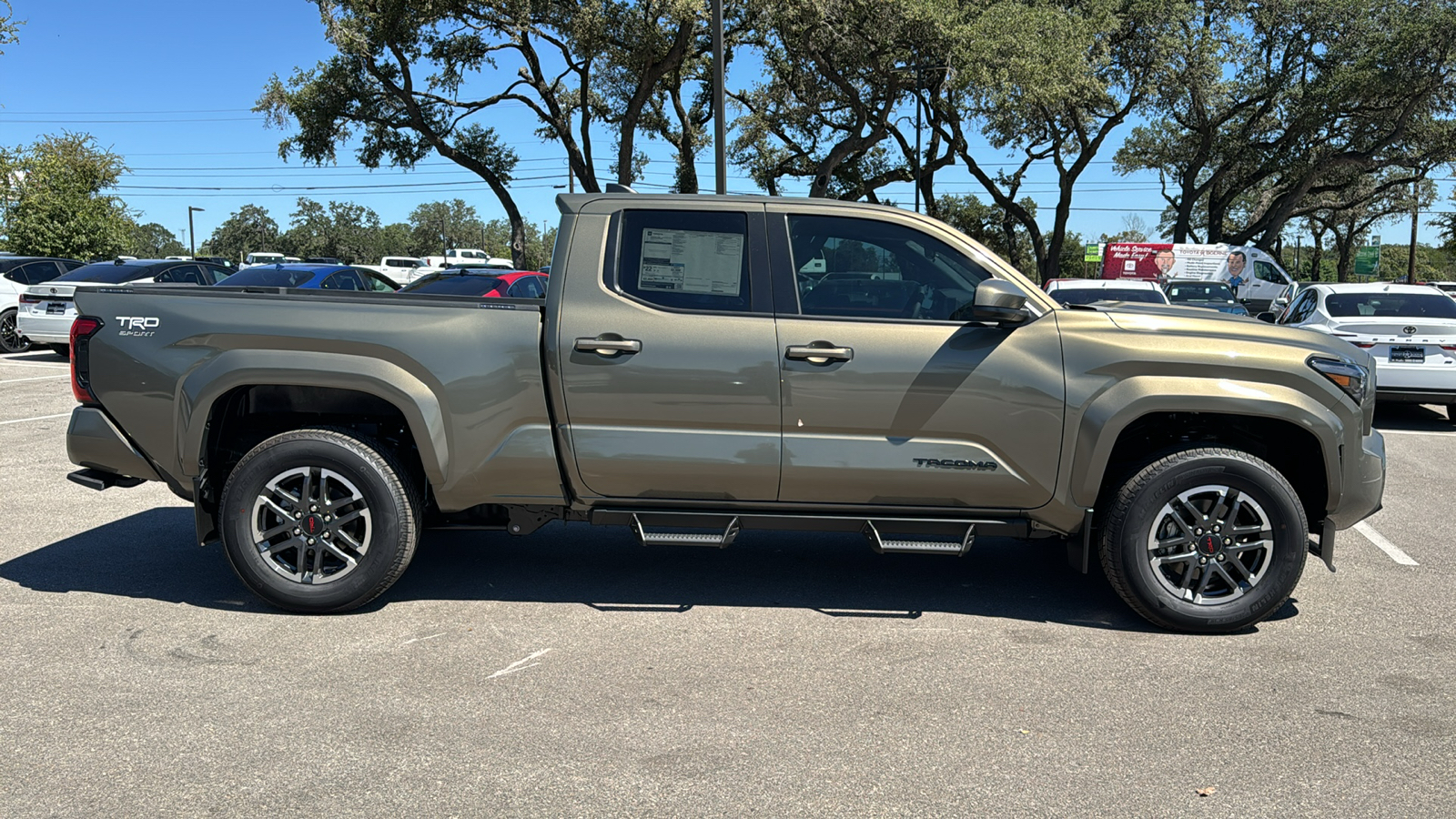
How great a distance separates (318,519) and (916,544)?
2689 mm

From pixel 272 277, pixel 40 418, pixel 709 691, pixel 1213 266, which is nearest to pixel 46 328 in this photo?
pixel 272 277

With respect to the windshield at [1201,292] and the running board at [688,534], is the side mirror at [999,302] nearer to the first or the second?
the running board at [688,534]

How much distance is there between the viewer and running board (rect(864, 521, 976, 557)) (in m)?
4.72

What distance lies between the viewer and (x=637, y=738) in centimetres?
366

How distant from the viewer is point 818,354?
463 centimetres

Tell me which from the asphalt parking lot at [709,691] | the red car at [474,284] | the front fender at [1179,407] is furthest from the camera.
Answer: the red car at [474,284]

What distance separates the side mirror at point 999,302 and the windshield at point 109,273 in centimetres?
1593

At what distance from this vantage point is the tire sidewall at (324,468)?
4.78 meters

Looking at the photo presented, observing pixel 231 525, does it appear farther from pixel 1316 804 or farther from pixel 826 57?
pixel 826 57

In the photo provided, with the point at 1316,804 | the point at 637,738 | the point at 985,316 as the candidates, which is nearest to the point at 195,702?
the point at 637,738

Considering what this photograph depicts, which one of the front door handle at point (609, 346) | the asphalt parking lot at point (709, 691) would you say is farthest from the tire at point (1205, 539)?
the front door handle at point (609, 346)

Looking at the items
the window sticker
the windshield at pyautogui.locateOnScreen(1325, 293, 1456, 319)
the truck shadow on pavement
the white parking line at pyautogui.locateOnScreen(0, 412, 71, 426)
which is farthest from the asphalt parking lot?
the windshield at pyautogui.locateOnScreen(1325, 293, 1456, 319)

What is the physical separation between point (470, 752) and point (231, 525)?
196 centimetres

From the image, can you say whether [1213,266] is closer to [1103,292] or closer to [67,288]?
[1103,292]
